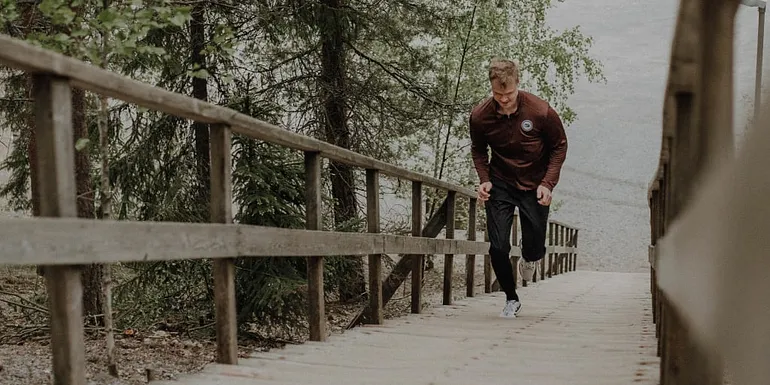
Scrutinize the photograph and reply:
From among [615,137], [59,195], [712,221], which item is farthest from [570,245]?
[615,137]

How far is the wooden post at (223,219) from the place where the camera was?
3547 mm

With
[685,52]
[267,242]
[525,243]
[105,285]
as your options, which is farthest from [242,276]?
[685,52]

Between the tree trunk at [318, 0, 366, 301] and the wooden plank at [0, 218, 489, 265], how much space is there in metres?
5.64

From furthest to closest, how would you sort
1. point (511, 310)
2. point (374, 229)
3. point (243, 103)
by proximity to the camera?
point (243, 103) < point (511, 310) < point (374, 229)

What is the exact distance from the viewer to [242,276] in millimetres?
7324

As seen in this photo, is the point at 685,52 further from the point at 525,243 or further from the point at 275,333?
the point at 275,333

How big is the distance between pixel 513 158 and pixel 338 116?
4.48m

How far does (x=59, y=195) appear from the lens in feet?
8.04

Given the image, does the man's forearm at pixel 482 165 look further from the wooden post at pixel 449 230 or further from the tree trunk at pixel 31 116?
the tree trunk at pixel 31 116

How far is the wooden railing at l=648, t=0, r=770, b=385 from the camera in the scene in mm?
974

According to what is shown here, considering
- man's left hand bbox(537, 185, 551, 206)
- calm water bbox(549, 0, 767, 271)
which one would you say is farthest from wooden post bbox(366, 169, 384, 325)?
calm water bbox(549, 0, 767, 271)

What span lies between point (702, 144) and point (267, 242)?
2.45 m

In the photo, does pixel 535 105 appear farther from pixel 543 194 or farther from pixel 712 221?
pixel 712 221

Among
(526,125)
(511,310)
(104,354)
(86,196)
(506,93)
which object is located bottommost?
(104,354)
